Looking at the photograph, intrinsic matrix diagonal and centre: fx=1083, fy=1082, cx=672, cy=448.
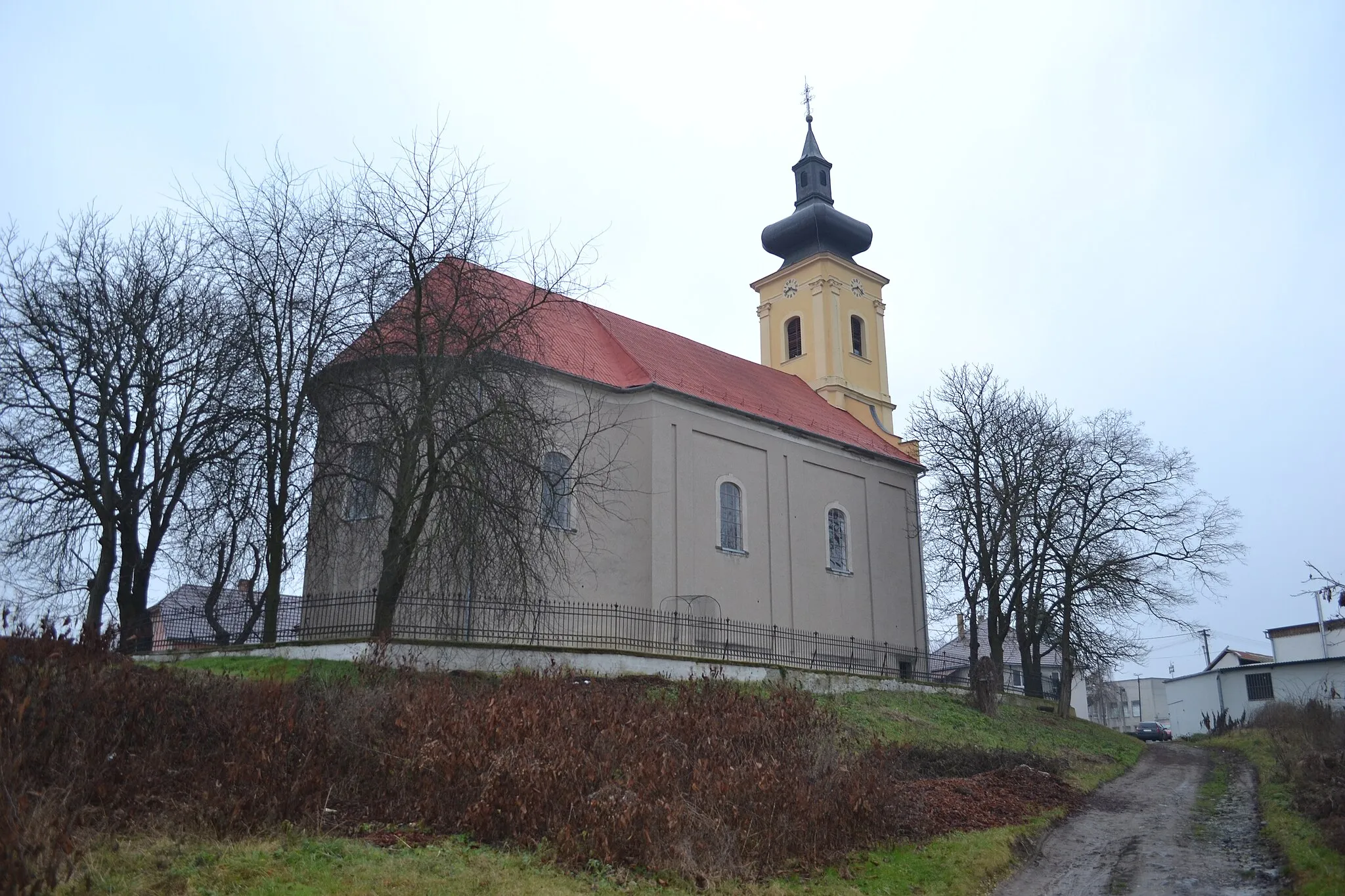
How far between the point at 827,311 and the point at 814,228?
3136 millimetres

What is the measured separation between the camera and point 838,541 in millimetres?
30266

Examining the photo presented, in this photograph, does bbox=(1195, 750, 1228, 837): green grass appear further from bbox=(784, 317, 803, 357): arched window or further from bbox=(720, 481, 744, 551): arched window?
bbox=(784, 317, 803, 357): arched window

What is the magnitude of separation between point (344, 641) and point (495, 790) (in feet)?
25.3

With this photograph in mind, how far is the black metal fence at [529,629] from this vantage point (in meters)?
17.5

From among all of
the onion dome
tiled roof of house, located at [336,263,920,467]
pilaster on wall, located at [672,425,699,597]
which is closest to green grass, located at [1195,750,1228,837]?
pilaster on wall, located at [672,425,699,597]

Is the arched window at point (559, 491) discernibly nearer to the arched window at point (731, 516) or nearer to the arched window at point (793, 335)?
the arched window at point (731, 516)

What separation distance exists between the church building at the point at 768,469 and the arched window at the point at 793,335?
0.26 ft

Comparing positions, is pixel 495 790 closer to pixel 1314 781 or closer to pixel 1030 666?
pixel 1314 781

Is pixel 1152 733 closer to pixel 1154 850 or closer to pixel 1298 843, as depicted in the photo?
pixel 1154 850

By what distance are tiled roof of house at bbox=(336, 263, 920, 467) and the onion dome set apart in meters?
5.36

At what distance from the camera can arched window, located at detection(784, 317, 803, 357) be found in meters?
37.8

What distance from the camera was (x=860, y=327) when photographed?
38.4 meters

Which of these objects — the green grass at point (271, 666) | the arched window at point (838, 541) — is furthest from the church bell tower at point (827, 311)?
the green grass at point (271, 666)

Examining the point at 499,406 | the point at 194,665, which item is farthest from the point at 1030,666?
the point at 194,665
